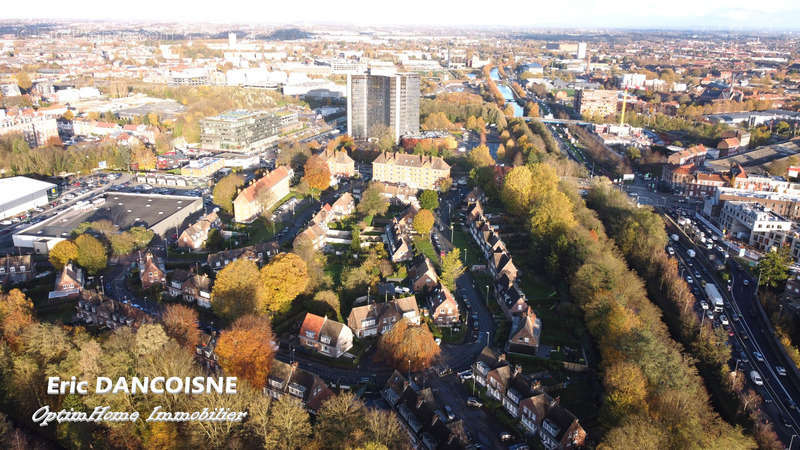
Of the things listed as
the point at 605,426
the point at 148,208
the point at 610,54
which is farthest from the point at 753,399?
the point at 610,54

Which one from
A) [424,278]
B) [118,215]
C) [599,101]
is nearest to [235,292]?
[424,278]

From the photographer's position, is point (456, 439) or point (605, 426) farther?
point (605, 426)

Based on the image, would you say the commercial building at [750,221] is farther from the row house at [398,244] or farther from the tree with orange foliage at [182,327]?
the tree with orange foliage at [182,327]

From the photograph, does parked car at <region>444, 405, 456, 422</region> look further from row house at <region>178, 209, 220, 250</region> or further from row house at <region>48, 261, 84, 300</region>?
row house at <region>178, 209, 220, 250</region>

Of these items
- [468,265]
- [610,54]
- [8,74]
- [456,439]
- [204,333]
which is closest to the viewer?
[456,439]

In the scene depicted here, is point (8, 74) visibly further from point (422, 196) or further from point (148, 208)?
point (422, 196)

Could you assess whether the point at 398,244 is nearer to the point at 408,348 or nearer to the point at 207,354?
the point at 408,348

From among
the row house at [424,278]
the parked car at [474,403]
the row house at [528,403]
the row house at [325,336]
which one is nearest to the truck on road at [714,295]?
the row house at [528,403]
